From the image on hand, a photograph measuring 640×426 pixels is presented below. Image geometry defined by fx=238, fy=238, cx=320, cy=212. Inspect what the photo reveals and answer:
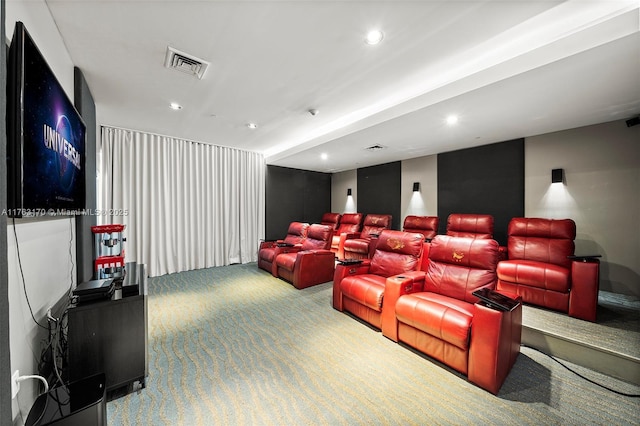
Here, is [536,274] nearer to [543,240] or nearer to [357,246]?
[543,240]

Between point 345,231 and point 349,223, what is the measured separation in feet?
0.86

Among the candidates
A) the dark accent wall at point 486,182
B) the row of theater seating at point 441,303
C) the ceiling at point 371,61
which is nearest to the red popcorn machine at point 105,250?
the ceiling at point 371,61

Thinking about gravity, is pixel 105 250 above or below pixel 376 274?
above

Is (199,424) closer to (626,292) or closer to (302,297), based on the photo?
(302,297)

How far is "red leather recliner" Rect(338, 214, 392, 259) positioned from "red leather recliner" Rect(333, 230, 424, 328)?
60.4 inches

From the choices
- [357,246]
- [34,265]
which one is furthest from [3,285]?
[357,246]

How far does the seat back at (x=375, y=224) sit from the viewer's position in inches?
213

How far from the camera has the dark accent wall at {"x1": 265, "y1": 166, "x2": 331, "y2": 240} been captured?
593cm

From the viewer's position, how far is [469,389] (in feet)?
5.47

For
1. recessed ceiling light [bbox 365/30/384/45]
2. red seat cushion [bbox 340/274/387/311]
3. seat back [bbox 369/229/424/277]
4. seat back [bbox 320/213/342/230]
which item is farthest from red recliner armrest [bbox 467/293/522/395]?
seat back [bbox 320/213/342/230]

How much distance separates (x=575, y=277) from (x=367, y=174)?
14.7ft

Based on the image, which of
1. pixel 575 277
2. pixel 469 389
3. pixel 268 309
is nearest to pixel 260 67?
pixel 268 309

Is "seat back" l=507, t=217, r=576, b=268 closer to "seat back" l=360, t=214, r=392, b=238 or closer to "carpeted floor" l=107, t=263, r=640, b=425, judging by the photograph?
"carpeted floor" l=107, t=263, r=640, b=425

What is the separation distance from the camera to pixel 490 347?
5.27ft
